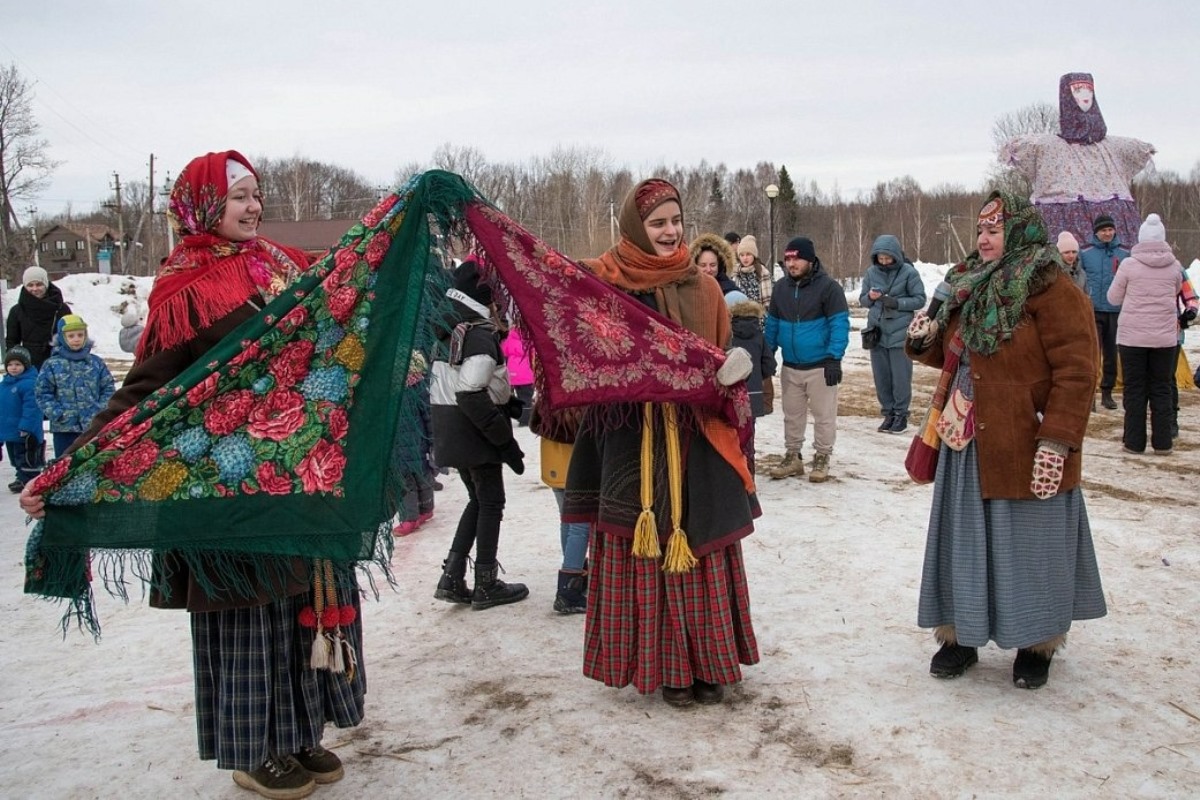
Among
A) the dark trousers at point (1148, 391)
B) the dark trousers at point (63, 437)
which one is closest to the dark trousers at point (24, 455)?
the dark trousers at point (63, 437)

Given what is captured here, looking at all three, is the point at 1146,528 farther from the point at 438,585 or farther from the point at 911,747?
the point at 438,585

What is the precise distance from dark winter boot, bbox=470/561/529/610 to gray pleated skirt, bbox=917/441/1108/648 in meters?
2.26

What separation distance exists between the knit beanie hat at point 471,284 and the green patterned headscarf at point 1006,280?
6.45 feet

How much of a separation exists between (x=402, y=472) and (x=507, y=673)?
146 cm

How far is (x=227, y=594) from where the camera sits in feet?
9.56

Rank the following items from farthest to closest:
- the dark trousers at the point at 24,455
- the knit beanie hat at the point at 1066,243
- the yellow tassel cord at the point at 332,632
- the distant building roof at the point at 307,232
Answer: the distant building roof at the point at 307,232, the knit beanie hat at the point at 1066,243, the dark trousers at the point at 24,455, the yellow tassel cord at the point at 332,632

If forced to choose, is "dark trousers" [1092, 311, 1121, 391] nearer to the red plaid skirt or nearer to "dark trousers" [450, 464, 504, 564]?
"dark trousers" [450, 464, 504, 564]

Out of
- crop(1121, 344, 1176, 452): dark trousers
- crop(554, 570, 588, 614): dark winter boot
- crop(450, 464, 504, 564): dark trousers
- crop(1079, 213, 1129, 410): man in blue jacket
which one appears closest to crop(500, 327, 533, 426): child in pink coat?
crop(450, 464, 504, 564): dark trousers

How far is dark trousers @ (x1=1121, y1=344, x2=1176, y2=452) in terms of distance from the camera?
26.2 ft

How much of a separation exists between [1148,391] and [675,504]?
20.8 ft

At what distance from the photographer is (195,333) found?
9.79 ft

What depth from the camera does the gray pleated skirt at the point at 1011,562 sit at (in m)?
3.68

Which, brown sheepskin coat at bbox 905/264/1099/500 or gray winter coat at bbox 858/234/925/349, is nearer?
brown sheepskin coat at bbox 905/264/1099/500

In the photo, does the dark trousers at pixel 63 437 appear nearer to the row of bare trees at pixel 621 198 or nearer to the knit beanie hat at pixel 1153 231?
the knit beanie hat at pixel 1153 231
